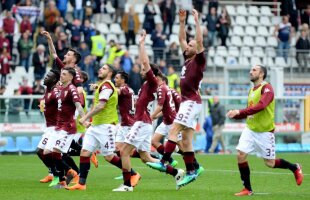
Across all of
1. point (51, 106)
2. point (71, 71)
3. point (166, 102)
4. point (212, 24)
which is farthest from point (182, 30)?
point (212, 24)

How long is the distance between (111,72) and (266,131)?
3018 millimetres

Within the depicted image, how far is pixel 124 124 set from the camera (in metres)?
22.6

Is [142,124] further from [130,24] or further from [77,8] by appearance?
[130,24]

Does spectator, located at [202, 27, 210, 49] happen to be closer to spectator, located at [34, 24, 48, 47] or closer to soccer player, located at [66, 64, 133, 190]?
spectator, located at [34, 24, 48, 47]

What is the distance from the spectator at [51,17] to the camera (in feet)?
121

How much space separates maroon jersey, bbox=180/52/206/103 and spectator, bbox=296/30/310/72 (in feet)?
77.1

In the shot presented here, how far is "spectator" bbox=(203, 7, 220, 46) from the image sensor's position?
41.6 meters

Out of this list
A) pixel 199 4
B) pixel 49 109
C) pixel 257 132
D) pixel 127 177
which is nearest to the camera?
pixel 257 132

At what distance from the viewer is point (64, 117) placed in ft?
62.0

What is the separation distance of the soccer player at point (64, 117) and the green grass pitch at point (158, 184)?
0.75m

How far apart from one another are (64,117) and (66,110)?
14 centimetres

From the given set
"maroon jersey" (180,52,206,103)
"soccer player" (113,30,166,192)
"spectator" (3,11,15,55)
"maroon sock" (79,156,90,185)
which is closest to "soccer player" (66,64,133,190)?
"maroon sock" (79,156,90,185)

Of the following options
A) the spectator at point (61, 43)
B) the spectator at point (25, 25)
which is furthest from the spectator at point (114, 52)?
the spectator at point (25, 25)

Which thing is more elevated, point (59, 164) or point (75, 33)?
point (75, 33)
